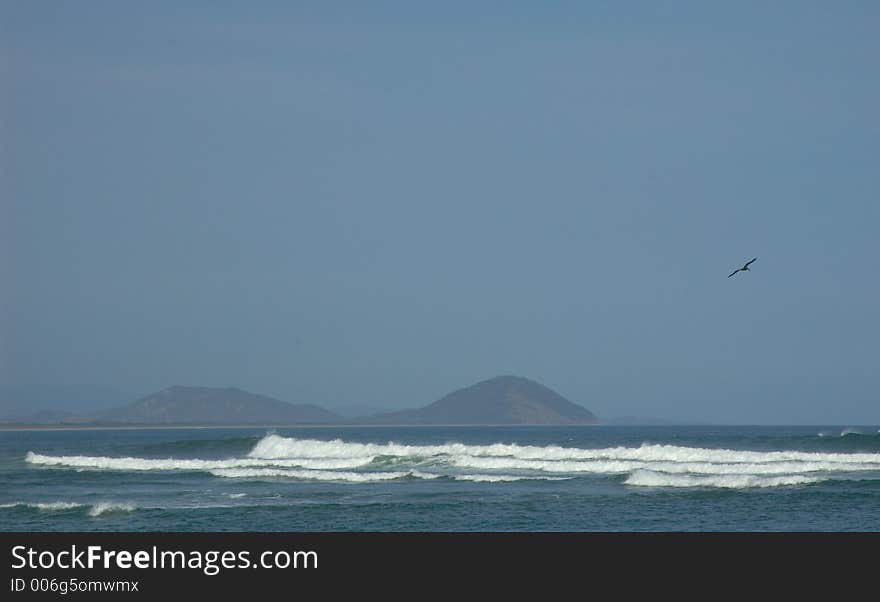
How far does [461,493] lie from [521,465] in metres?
9.87

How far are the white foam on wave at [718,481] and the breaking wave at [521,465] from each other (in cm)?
3

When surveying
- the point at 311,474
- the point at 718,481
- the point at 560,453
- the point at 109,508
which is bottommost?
the point at 109,508

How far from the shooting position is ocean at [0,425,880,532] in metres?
22.5

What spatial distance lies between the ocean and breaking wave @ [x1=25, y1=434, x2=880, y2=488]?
0.08 m

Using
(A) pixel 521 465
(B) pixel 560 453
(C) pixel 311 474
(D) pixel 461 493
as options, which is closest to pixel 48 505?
(C) pixel 311 474

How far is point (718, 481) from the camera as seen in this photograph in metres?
28.5

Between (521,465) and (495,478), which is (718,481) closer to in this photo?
(495,478)

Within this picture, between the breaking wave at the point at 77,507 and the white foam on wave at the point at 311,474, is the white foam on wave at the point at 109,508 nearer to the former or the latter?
the breaking wave at the point at 77,507

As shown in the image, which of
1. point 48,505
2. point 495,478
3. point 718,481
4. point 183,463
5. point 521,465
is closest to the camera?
point 48,505

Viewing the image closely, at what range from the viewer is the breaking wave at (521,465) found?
3094 cm

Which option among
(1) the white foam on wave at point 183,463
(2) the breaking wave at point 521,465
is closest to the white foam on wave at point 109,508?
(2) the breaking wave at point 521,465

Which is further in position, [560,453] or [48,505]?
[560,453]
